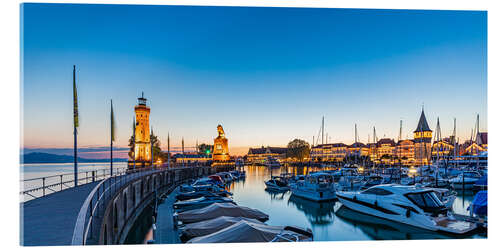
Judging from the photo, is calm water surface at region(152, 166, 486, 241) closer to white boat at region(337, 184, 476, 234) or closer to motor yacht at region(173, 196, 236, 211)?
white boat at region(337, 184, 476, 234)

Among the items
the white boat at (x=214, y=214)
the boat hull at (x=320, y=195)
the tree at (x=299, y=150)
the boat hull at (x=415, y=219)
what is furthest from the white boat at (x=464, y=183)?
the tree at (x=299, y=150)

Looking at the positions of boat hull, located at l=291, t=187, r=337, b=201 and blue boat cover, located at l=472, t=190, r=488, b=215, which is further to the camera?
boat hull, located at l=291, t=187, r=337, b=201

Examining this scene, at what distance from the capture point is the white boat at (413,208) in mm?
11585

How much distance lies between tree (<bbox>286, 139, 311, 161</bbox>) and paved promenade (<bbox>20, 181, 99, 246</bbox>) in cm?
9336

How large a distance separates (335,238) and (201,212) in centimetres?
549

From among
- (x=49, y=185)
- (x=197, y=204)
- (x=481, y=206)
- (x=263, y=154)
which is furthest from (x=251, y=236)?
(x=263, y=154)

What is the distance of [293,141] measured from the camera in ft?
379

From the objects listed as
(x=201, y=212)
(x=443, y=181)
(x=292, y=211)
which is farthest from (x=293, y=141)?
(x=201, y=212)

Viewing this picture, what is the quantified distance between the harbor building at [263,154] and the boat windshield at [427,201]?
381 ft

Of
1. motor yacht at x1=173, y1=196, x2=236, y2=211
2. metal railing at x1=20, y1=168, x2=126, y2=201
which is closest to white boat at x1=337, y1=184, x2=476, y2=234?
motor yacht at x1=173, y1=196, x2=236, y2=211

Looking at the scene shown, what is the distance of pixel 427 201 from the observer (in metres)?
12.5

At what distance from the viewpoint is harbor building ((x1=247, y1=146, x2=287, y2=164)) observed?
13127 cm

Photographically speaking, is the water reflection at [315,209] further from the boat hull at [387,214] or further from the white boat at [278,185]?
the white boat at [278,185]
